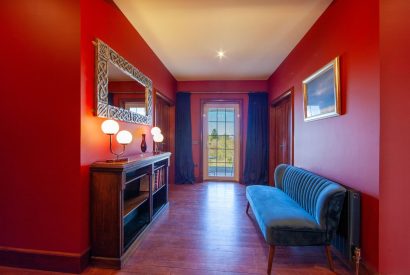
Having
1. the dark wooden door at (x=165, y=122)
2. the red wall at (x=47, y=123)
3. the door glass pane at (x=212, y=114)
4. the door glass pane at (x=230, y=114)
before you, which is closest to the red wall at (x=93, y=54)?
the red wall at (x=47, y=123)

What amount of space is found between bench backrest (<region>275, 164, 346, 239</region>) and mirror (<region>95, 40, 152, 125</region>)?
2.25 m

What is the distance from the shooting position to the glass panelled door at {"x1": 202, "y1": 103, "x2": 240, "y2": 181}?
5.23 meters

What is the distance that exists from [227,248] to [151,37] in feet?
9.71

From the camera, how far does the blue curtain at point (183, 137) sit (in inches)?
198

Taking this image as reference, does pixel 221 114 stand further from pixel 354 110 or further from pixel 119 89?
pixel 354 110

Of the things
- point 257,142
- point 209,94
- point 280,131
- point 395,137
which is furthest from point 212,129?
point 395,137

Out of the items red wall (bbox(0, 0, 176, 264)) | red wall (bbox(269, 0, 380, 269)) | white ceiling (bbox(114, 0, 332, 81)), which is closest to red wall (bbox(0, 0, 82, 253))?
red wall (bbox(0, 0, 176, 264))

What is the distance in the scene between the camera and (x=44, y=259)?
1.80m

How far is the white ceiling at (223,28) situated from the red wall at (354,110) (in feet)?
1.14

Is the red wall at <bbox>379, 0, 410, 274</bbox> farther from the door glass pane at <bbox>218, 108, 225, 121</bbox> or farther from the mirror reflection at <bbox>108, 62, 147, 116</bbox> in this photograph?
the door glass pane at <bbox>218, 108, 225, 121</bbox>

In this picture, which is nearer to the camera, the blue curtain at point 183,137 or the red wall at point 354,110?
the red wall at point 354,110

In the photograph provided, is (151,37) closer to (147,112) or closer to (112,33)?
(112,33)

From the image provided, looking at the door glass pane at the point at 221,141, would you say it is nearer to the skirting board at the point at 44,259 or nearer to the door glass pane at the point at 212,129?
the door glass pane at the point at 212,129

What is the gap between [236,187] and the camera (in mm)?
4719
